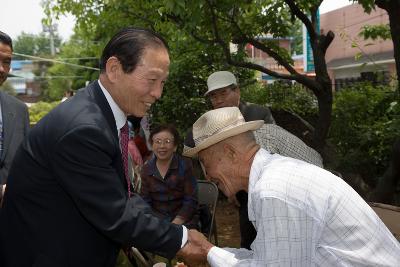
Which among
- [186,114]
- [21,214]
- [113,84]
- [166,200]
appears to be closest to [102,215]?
[21,214]

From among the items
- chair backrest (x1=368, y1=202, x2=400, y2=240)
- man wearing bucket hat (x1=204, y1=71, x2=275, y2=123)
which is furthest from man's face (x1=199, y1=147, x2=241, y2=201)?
man wearing bucket hat (x1=204, y1=71, x2=275, y2=123)

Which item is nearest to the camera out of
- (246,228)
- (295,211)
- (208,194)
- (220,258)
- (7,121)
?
(295,211)

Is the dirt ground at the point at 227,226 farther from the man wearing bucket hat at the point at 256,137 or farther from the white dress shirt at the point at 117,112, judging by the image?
the white dress shirt at the point at 117,112

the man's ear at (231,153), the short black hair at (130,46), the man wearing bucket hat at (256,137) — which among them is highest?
the short black hair at (130,46)

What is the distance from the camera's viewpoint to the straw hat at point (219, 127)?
6.89 feet

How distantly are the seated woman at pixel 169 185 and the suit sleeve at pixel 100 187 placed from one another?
2581 mm

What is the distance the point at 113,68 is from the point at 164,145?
112 inches

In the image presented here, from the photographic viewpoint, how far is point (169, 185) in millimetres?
4934

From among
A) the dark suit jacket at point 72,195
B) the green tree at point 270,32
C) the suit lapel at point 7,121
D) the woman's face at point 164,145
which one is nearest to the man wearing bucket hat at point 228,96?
the woman's face at point 164,145

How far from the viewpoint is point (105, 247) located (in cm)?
226

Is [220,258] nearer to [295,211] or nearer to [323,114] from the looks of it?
[295,211]

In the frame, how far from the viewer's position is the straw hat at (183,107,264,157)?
6.89 feet

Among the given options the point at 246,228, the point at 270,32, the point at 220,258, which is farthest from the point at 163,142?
the point at 270,32

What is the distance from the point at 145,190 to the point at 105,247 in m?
2.75
